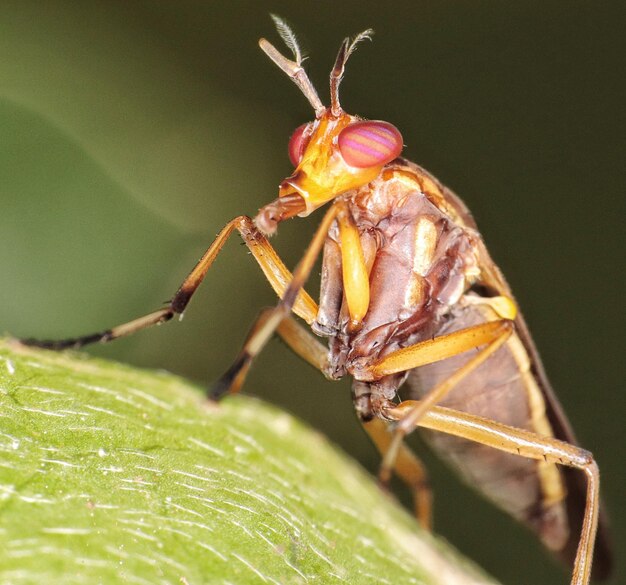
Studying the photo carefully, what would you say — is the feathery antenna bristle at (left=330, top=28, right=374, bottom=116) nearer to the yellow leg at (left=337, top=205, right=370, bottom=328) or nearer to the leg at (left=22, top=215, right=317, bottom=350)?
the yellow leg at (left=337, top=205, right=370, bottom=328)

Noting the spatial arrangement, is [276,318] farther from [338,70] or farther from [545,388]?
[545,388]

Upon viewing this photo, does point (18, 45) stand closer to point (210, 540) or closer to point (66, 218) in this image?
point (66, 218)

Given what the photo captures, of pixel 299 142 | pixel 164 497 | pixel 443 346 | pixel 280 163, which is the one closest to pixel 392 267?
pixel 443 346

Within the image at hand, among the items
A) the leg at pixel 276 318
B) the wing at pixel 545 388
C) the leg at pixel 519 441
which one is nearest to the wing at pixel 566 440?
the wing at pixel 545 388

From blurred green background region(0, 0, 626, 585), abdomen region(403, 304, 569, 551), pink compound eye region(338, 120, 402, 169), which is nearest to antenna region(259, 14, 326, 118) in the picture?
pink compound eye region(338, 120, 402, 169)

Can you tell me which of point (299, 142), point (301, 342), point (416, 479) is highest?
point (299, 142)

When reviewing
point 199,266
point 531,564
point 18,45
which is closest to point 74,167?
point 18,45
